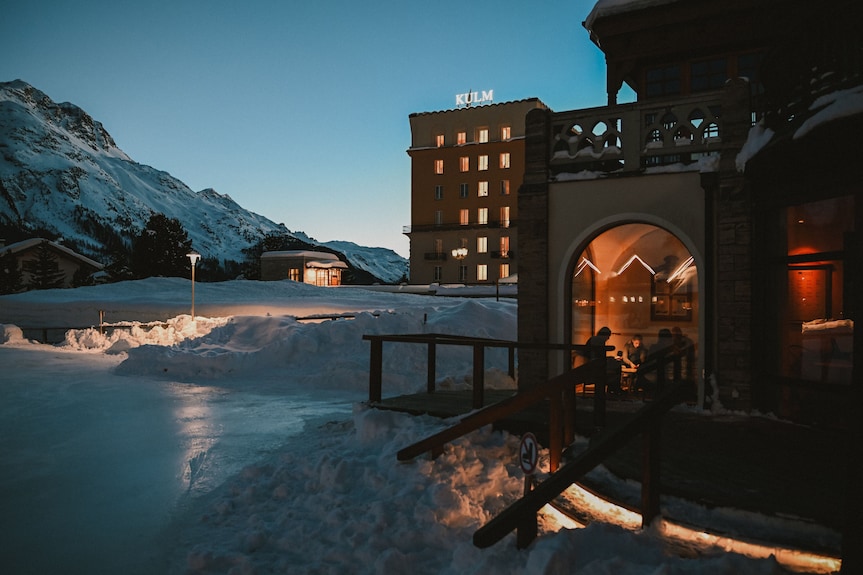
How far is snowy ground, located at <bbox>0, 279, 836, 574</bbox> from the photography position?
4938mm

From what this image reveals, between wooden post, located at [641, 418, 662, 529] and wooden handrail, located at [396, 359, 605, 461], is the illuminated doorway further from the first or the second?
wooden post, located at [641, 418, 662, 529]

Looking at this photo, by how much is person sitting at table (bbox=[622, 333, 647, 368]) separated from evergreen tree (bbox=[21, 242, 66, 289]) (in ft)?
202

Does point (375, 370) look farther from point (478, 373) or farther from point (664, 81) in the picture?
point (664, 81)

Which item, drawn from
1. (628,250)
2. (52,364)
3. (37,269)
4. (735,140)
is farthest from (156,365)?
(37,269)

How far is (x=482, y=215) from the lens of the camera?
60719 millimetres

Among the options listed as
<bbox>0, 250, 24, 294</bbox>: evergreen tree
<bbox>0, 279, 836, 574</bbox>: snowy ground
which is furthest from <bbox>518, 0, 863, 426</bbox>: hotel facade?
<bbox>0, 250, 24, 294</bbox>: evergreen tree

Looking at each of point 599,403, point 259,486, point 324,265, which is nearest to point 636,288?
point 599,403

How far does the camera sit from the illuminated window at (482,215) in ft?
199

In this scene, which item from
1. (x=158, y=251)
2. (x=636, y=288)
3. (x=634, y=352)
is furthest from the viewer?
(x=158, y=251)

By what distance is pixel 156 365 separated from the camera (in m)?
17.6

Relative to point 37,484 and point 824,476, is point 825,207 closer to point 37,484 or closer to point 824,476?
point 824,476

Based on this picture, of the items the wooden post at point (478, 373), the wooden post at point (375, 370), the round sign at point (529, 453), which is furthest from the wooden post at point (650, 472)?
the wooden post at point (375, 370)

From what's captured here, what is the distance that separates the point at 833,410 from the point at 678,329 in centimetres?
312

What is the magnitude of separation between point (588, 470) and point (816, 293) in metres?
5.37
